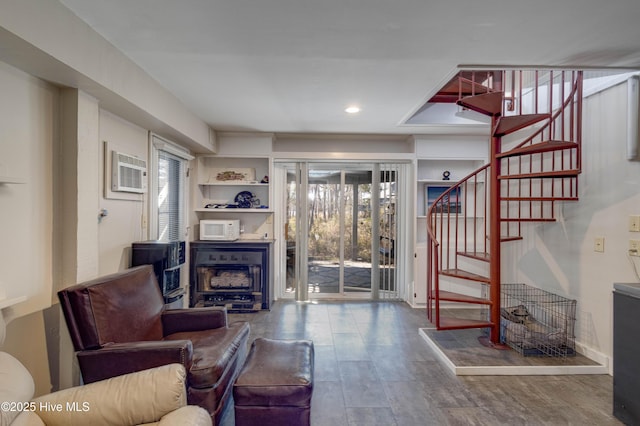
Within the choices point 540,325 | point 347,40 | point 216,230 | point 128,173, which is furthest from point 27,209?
point 540,325

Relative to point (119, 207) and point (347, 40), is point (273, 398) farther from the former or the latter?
point (347, 40)

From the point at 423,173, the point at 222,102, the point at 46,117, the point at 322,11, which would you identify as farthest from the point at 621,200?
the point at 46,117

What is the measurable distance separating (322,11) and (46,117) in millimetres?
1874

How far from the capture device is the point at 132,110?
2605 mm

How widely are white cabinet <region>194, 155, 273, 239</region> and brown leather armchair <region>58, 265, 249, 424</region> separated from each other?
7.34ft

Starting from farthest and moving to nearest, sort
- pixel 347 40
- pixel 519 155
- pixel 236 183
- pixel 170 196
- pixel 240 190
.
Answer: pixel 240 190 < pixel 236 183 < pixel 170 196 < pixel 519 155 < pixel 347 40

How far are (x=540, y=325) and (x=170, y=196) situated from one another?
14.0 feet

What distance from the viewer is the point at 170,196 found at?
3.76m

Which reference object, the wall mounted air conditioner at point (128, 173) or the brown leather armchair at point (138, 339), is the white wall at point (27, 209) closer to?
the brown leather armchair at point (138, 339)

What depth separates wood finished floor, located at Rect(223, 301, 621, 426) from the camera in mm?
2092

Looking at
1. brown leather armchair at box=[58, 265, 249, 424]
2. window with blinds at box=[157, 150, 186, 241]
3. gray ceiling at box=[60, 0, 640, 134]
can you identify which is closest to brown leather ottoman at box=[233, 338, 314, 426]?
brown leather armchair at box=[58, 265, 249, 424]

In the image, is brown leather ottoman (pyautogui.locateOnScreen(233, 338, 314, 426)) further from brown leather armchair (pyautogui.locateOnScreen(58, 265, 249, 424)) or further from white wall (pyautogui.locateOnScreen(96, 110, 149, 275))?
white wall (pyautogui.locateOnScreen(96, 110, 149, 275))

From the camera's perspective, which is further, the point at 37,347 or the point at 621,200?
the point at 621,200

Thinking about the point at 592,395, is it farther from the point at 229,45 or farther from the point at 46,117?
the point at 46,117
